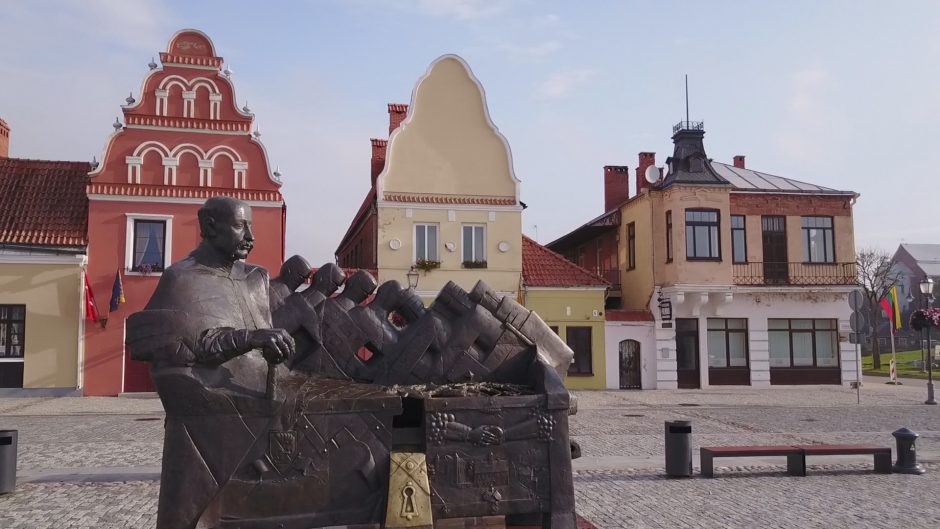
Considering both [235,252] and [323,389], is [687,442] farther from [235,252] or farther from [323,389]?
[235,252]

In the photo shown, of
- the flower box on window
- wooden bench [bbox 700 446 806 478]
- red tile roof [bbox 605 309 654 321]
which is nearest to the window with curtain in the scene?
the flower box on window

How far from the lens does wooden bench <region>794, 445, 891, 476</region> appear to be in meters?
9.39

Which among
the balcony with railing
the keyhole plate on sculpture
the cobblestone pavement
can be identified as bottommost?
the cobblestone pavement

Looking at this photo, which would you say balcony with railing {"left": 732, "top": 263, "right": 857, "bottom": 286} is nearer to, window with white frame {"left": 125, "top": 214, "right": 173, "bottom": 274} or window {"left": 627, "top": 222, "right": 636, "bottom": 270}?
window {"left": 627, "top": 222, "right": 636, "bottom": 270}

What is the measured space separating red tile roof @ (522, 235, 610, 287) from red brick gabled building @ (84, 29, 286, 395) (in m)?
7.59

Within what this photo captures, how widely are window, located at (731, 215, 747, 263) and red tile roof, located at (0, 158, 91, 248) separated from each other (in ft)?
64.1

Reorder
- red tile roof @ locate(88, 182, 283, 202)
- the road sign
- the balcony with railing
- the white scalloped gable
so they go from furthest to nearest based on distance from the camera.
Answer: the balcony with railing, the white scalloped gable, red tile roof @ locate(88, 182, 283, 202), the road sign

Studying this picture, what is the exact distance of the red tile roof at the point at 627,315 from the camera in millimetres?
24312

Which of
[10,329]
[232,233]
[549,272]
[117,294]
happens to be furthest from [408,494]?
[549,272]

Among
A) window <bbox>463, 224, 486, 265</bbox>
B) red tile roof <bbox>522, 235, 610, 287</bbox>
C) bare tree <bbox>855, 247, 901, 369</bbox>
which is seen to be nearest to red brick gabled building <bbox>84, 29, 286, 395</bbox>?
window <bbox>463, 224, 486, 265</bbox>

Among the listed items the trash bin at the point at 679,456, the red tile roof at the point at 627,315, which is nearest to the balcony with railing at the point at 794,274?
the red tile roof at the point at 627,315

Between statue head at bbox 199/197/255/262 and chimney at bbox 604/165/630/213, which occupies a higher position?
chimney at bbox 604/165/630/213

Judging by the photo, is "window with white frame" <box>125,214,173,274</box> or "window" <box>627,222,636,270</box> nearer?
"window with white frame" <box>125,214,173,274</box>

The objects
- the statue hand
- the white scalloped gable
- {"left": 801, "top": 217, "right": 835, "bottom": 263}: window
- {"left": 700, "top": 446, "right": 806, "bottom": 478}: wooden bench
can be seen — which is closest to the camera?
the statue hand
